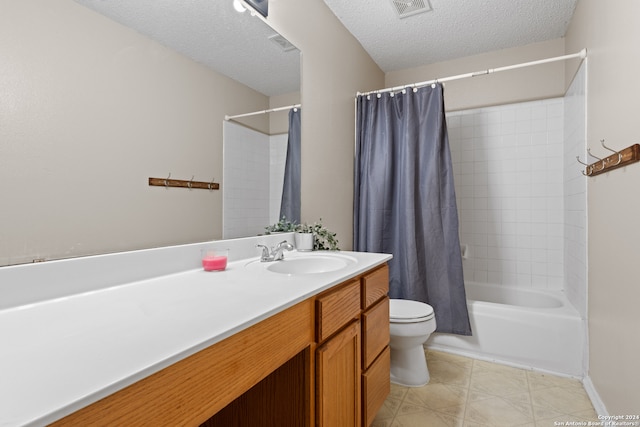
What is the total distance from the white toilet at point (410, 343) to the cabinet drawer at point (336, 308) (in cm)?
71

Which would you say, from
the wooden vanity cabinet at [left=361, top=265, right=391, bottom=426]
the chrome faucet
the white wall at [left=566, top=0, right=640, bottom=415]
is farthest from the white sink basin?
the white wall at [left=566, top=0, right=640, bottom=415]

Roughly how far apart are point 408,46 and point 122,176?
8.01 feet

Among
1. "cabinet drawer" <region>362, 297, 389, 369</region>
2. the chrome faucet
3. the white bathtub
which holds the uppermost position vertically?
the chrome faucet

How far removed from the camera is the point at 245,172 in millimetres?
1533

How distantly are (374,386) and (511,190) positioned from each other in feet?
7.08

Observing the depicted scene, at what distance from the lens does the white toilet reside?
182 centimetres

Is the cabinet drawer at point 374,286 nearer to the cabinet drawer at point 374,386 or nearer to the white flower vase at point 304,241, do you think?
the cabinet drawer at point 374,386

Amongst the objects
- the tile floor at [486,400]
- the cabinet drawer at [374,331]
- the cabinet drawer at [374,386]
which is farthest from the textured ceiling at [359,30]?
the tile floor at [486,400]

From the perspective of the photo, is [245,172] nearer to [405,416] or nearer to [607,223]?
[405,416]

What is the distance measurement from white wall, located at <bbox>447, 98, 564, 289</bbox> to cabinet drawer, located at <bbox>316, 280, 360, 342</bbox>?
2057 millimetres

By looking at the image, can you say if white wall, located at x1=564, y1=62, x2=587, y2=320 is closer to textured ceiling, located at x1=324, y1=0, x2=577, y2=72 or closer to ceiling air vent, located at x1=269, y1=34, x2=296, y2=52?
textured ceiling, located at x1=324, y1=0, x2=577, y2=72

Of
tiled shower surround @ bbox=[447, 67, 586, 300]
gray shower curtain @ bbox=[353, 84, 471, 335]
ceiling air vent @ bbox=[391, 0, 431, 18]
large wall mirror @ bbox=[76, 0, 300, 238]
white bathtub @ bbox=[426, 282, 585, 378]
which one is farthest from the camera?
tiled shower surround @ bbox=[447, 67, 586, 300]

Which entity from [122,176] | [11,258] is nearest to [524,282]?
[122,176]

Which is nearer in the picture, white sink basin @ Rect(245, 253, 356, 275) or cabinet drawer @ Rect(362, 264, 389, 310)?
cabinet drawer @ Rect(362, 264, 389, 310)
